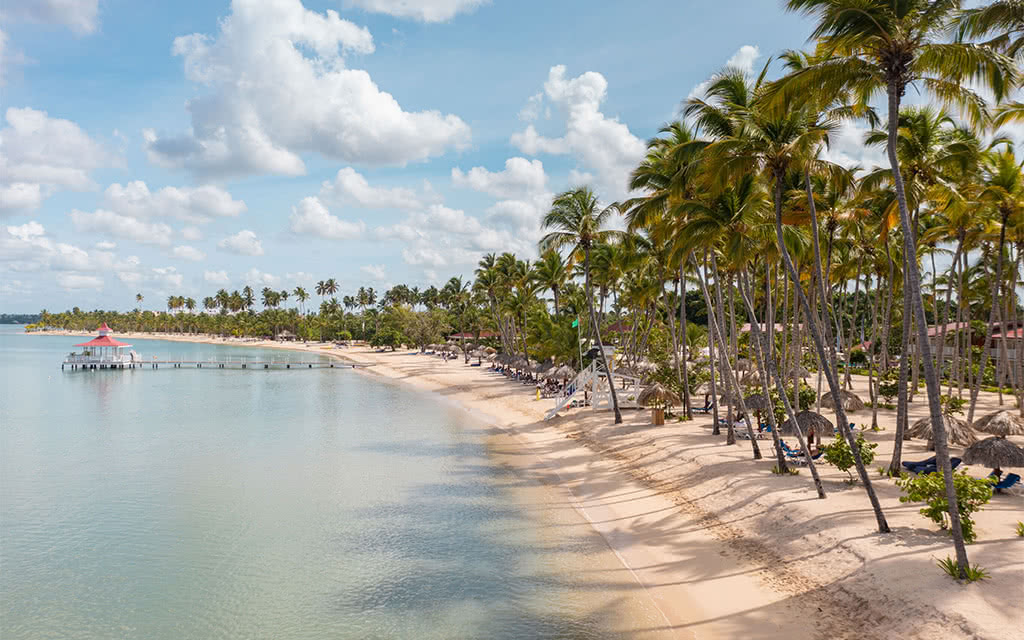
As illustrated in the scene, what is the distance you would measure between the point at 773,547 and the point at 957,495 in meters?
4.21

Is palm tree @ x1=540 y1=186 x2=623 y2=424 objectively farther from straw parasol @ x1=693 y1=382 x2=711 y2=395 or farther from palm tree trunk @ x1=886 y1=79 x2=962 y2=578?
palm tree trunk @ x1=886 y1=79 x2=962 y2=578

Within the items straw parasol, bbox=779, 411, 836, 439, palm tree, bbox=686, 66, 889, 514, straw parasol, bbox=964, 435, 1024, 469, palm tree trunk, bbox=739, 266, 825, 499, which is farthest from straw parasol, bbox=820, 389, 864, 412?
palm tree, bbox=686, 66, 889, 514

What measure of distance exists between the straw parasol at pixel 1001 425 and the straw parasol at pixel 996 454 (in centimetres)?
752

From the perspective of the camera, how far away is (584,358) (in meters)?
51.3

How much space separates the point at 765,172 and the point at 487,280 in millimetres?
54502

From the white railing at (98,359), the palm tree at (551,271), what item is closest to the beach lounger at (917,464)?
the palm tree at (551,271)

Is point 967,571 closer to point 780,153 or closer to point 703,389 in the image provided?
point 780,153

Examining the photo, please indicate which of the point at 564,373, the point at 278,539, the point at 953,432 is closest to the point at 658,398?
the point at 953,432

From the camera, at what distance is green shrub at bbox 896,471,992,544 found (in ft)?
39.4

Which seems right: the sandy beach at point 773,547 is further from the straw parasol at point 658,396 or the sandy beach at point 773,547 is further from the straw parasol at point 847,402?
the straw parasol at point 847,402

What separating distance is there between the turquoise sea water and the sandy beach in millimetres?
1874

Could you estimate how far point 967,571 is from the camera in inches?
436

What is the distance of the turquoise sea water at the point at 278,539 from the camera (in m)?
13.2

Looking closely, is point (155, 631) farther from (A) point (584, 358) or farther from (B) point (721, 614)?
(A) point (584, 358)
